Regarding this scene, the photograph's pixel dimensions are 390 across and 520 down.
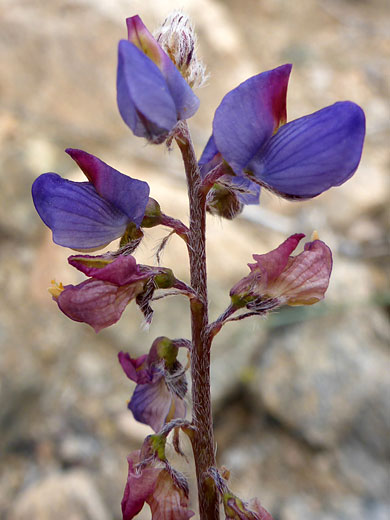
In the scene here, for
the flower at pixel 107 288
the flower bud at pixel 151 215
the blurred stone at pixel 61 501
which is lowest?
the blurred stone at pixel 61 501

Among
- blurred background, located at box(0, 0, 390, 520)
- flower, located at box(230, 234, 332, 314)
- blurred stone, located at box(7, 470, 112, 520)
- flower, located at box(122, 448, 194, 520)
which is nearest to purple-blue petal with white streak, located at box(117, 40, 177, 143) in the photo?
flower, located at box(230, 234, 332, 314)

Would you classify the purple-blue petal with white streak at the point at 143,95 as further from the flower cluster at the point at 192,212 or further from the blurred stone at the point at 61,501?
the blurred stone at the point at 61,501

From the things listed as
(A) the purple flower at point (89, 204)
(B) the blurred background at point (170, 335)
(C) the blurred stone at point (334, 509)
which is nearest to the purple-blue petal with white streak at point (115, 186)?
(A) the purple flower at point (89, 204)

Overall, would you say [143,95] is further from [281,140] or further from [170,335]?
[170,335]

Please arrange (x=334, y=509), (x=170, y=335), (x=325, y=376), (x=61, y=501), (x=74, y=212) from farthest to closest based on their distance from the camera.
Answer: (x=170, y=335) < (x=325, y=376) < (x=334, y=509) < (x=61, y=501) < (x=74, y=212)

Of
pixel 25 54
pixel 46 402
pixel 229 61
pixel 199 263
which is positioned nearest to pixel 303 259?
pixel 199 263

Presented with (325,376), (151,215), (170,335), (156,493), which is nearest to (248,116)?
(151,215)

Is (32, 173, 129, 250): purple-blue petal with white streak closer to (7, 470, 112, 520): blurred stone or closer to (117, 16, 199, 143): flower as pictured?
(117, 16, 199, 143): flower

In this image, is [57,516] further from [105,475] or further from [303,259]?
[303,259]
